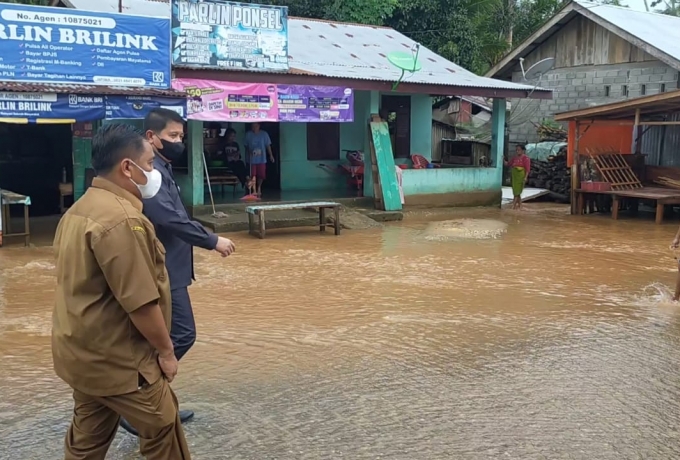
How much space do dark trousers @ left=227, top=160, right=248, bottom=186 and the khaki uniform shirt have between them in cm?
1266

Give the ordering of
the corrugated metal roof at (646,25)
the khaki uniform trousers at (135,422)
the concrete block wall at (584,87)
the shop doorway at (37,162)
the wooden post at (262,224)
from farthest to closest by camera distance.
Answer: the concrete block wall at (584,87) → the corrugated metal roof at (646,25) → the shop doorway at (37,162) → the wooden post at (262,224) → the khaki uniform trousers at (135,422)

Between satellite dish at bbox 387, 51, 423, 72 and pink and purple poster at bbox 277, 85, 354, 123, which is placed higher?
satellite dish at bbox 387, 51, 423, 72

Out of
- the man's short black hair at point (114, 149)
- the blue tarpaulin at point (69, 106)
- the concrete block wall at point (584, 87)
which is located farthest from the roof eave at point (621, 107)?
the man's short black hair at point (114, 149)

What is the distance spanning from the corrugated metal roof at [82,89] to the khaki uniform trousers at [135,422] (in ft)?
25.2

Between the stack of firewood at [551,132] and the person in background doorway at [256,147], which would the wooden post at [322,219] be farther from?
the stack of firewood at [551,132]

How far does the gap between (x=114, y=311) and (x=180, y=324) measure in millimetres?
1241

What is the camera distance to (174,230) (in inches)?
145

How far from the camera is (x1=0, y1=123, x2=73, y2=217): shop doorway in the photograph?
12.6 metres

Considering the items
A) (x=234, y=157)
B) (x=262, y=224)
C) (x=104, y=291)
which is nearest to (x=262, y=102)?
(x=262, y=224)

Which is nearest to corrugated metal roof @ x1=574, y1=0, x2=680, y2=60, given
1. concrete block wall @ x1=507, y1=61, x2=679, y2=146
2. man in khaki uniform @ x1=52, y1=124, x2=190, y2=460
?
concrete block wall @ x1=507, y1=61, x2=679, y2=146

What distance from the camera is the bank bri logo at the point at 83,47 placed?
31.7 feet

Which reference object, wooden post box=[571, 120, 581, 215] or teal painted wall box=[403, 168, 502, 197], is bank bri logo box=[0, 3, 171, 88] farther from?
wooden post box=[571, 120, 581, 215]

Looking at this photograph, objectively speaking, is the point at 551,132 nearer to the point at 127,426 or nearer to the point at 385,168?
the point at 385,168

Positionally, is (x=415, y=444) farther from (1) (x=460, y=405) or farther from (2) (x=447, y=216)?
(2) (x=447, y=216)
